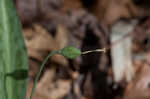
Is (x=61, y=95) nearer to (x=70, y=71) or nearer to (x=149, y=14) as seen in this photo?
(x=70, y=71)

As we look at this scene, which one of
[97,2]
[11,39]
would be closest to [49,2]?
[97,2]

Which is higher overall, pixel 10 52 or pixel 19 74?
pixel 10 52

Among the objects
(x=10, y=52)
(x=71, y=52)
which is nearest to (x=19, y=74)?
(x=10, y=52)

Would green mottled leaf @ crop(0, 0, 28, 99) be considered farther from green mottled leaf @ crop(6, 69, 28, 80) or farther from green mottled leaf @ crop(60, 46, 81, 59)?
green mottled leaf @ crop(60, 46, 81, 59)

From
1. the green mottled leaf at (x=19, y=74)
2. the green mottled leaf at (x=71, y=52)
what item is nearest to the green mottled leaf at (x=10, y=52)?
the green mottled leaf at (x=19, y=74)

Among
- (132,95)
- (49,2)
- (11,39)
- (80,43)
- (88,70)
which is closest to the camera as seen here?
(11,39)

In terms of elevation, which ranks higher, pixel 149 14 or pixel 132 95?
pixel 149 14

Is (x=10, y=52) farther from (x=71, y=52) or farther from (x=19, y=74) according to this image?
(x=71, y=52)

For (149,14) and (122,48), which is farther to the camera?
(149,14)

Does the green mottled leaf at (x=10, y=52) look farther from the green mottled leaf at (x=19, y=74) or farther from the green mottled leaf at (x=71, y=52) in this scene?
the green mottled leaf at (x=71, y=52)

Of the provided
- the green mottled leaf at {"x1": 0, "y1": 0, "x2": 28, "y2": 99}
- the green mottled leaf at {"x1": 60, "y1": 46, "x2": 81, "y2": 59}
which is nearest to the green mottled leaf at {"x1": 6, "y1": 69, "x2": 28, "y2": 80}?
the green mottled leaf at {"x1": 0, "y1": 0, "x2": 28, "y2": 99}
